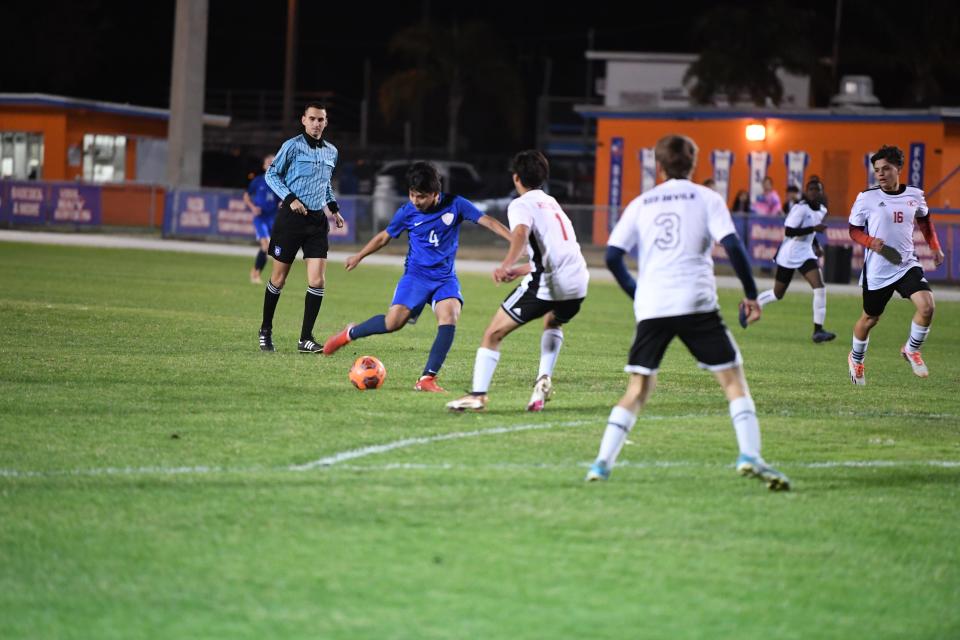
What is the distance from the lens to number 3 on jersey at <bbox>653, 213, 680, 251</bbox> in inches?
267

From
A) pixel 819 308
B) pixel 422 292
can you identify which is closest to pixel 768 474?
pixel 422 292

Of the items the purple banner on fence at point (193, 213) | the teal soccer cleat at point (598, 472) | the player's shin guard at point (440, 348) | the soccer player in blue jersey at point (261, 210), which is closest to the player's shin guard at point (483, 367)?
the player's shin guard at point (440, 348)

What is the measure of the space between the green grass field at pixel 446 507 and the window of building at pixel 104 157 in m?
34.4

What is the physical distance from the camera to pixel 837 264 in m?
27.3

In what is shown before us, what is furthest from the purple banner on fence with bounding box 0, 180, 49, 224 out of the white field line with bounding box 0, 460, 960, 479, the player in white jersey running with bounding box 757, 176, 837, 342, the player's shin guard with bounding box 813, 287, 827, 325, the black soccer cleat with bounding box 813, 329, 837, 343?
the white field line with bounding box 0, 460, 960, 479

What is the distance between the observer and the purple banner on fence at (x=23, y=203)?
36812mm

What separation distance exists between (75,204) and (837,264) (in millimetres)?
20831

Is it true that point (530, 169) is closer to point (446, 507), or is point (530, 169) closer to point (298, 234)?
point (446, 507)

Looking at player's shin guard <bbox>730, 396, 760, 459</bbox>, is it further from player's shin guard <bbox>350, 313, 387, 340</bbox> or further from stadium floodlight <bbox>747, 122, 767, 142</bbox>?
stadium floodlight <bbox>747, 122, 767, 142</bbox>

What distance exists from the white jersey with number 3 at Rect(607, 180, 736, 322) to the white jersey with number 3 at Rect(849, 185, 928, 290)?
5.62m

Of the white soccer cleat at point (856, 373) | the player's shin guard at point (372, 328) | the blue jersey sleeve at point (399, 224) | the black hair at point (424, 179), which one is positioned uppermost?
the black hair at point (424, 179)

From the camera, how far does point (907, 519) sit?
21.0 feet

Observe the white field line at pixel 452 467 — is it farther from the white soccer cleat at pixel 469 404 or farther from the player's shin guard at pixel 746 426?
the white soccer cleat at pixel 469 404

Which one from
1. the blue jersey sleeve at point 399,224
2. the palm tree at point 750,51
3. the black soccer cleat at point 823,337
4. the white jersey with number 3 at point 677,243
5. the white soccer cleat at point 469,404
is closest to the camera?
the white jersey with number 3 at point 677,243
